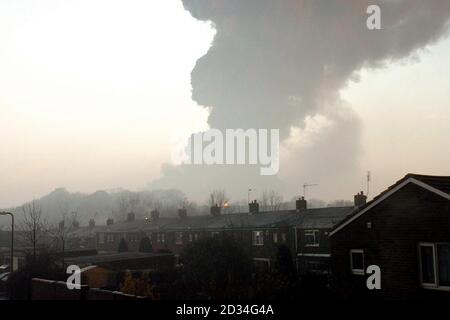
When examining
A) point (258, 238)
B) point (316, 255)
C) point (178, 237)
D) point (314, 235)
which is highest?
point (314, 235)

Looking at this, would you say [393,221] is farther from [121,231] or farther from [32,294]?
[121,231]

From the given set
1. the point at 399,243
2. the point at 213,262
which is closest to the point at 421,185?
the point at 399,243

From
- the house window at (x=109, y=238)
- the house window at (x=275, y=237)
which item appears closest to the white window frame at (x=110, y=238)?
the house window at (x=109, y=238)

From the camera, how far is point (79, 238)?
76.4 meters

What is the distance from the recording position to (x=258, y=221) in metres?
48.6

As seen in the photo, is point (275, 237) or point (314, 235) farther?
point (275, 237)

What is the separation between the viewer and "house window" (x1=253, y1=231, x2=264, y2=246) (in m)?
46.1

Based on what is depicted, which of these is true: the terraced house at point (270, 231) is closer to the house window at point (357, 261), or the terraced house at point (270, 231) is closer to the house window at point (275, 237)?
the house window at point (275, 237)

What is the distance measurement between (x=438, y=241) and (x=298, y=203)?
32106 millimetres

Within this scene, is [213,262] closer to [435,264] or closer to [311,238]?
[435,264]

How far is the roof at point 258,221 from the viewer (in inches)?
1692

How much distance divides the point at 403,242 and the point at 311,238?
979 inches

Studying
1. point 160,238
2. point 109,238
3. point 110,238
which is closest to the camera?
point 160,238
